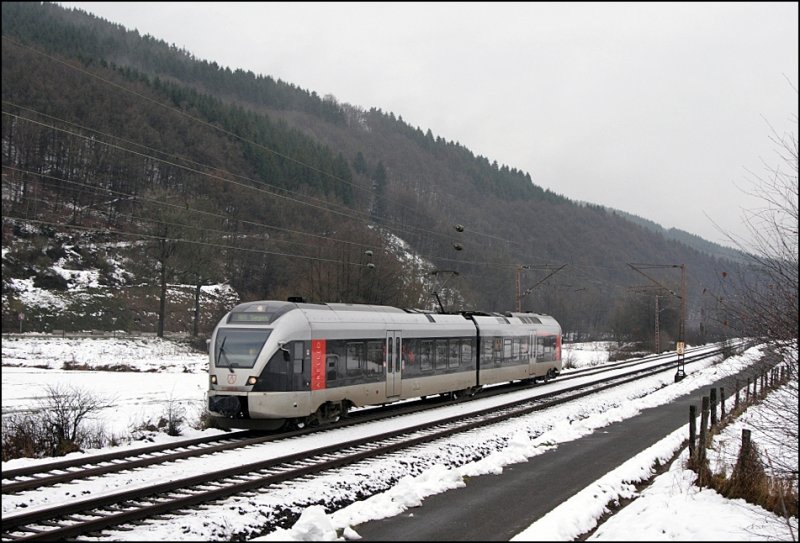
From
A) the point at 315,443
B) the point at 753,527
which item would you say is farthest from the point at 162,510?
the point at 753,527

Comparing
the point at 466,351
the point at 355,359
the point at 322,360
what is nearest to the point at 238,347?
the point at 322,360

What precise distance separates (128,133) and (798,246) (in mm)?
59875

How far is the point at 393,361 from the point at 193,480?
10.8 meters

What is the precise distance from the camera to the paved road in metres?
8.98

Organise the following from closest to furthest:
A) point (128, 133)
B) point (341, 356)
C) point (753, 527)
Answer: point (753, 527)
point (341, 356)
point (128, 133)

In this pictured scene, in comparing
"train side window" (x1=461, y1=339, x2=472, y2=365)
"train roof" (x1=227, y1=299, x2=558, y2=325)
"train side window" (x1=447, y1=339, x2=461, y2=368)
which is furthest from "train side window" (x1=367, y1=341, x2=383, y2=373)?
"train side window" (x1=461, y1=339, x2=472, y2=365)

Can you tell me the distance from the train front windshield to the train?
0.9 inches

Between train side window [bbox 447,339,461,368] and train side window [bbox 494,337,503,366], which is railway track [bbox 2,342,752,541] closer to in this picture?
train side window [bbox 447,339,461,368]

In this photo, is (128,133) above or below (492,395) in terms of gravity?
above

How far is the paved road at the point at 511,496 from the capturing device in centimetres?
898

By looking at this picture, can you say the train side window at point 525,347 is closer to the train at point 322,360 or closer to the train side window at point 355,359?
the train at point 322,360

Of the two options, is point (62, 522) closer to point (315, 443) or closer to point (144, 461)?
point (144, 461)

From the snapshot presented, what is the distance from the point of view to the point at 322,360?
1838 cm

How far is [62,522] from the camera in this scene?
9492mm
